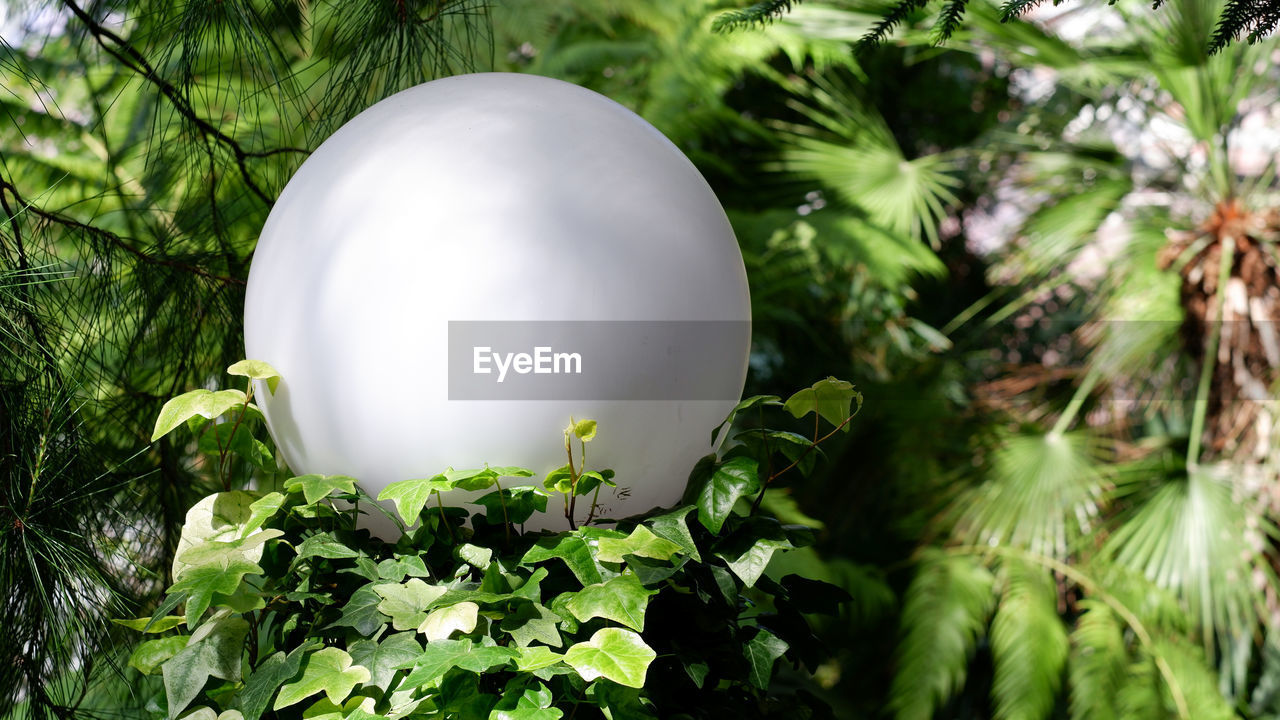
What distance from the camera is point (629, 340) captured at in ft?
2.59

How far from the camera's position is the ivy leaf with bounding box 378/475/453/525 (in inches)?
28.6

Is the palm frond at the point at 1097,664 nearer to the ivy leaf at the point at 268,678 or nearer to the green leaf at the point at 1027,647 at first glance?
the green leaf at the point at 1027,647

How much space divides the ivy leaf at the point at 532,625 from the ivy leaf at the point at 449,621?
0.11 feet

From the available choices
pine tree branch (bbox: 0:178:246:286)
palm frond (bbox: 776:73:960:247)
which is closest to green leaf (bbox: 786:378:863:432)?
pine tree branch (bbox: 0:178:246:286)

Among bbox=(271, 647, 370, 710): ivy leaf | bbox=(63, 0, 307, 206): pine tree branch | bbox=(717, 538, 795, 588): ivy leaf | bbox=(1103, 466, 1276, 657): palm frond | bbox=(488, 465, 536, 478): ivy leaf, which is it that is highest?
bbox=(63, 0, 307, 206): pine tree branch

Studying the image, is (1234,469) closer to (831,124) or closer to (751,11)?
(831,124)

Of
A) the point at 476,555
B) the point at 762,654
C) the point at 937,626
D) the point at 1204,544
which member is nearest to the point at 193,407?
the point at 476,555

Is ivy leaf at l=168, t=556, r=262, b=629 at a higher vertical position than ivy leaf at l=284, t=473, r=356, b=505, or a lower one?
lower

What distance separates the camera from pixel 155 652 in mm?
794

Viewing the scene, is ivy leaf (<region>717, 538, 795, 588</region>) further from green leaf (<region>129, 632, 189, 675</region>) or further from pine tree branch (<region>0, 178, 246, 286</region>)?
pine tree branch (<region>0, 178, 246, 286</region>)

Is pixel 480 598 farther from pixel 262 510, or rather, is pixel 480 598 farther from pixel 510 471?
pixel 262 510

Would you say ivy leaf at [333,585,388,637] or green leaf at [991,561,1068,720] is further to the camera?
green leaf at [991,561,1068,720]

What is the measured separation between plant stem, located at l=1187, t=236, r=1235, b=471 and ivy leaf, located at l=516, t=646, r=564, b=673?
2248mm

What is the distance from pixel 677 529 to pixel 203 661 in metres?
0.40
